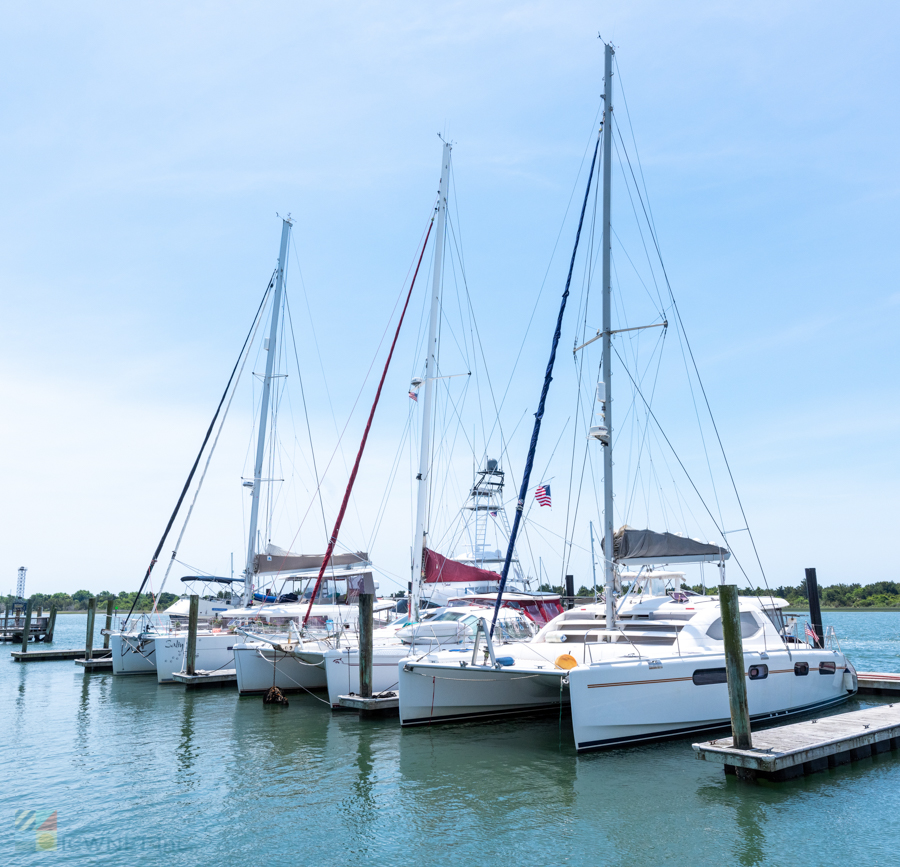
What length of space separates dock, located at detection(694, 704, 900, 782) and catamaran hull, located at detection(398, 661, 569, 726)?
4.39m

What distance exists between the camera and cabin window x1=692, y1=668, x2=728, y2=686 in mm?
14023

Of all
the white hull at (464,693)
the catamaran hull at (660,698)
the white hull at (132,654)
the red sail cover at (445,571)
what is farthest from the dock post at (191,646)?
the catamaran hull at (660,698)

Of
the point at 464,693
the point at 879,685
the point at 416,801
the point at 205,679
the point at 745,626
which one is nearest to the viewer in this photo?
the point at 416,801

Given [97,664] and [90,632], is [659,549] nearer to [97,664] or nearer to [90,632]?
[97,664]

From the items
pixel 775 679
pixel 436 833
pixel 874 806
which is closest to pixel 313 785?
pixel 436 833

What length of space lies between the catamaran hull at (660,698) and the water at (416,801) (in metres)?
0.42

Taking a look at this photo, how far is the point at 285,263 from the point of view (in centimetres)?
3080

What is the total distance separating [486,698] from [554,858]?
26.0 feet

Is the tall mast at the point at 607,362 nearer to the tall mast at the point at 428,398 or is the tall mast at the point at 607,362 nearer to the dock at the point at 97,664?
the tall mast at the point at 428,398

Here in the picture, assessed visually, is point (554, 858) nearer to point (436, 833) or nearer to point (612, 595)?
point (436, 833)

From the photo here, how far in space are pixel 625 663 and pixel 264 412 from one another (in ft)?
62.6

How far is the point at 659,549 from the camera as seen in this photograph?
17.3 meters

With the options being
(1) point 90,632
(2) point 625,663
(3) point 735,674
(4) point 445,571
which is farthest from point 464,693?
(1) point 90,632

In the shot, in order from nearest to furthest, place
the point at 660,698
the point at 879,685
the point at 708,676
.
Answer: the point at 660,698 → the point at 708,676 → the point at 879,685
